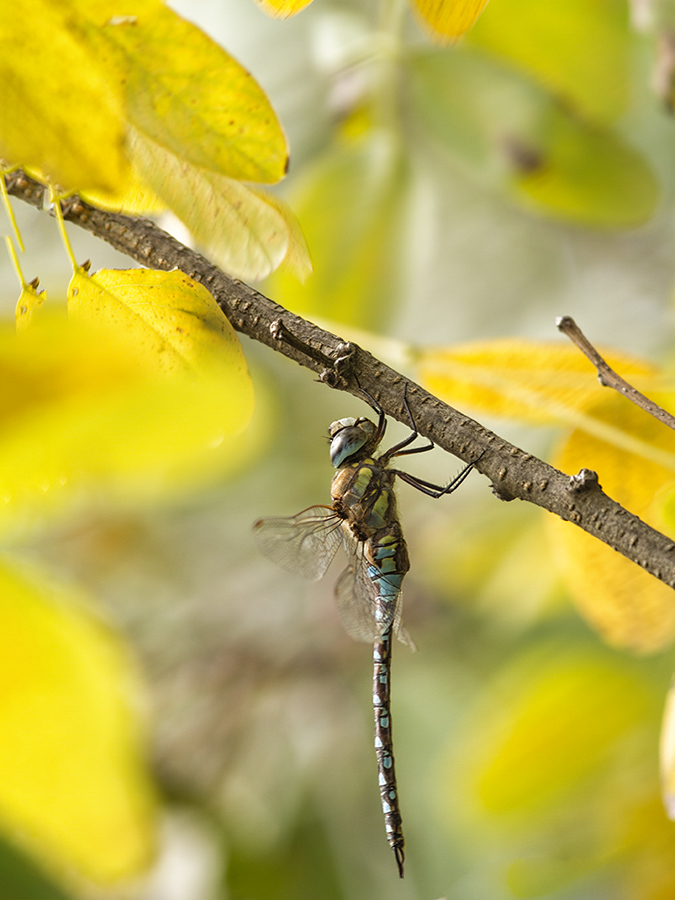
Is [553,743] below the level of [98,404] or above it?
below

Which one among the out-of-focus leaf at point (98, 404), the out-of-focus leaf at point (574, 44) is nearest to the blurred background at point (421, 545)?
the out-of-focus leaf at point (574, 44)

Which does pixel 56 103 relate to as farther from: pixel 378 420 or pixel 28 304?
pixel 378 420

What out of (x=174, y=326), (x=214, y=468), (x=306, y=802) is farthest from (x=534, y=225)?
(x=174, y=326)

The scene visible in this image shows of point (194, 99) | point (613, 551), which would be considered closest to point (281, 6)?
point (194, 99)

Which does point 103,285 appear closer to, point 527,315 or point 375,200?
point 375,200

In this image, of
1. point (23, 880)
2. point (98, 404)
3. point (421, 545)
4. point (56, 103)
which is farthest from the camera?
point (421, 545)

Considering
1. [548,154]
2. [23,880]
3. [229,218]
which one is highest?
[548,154]
